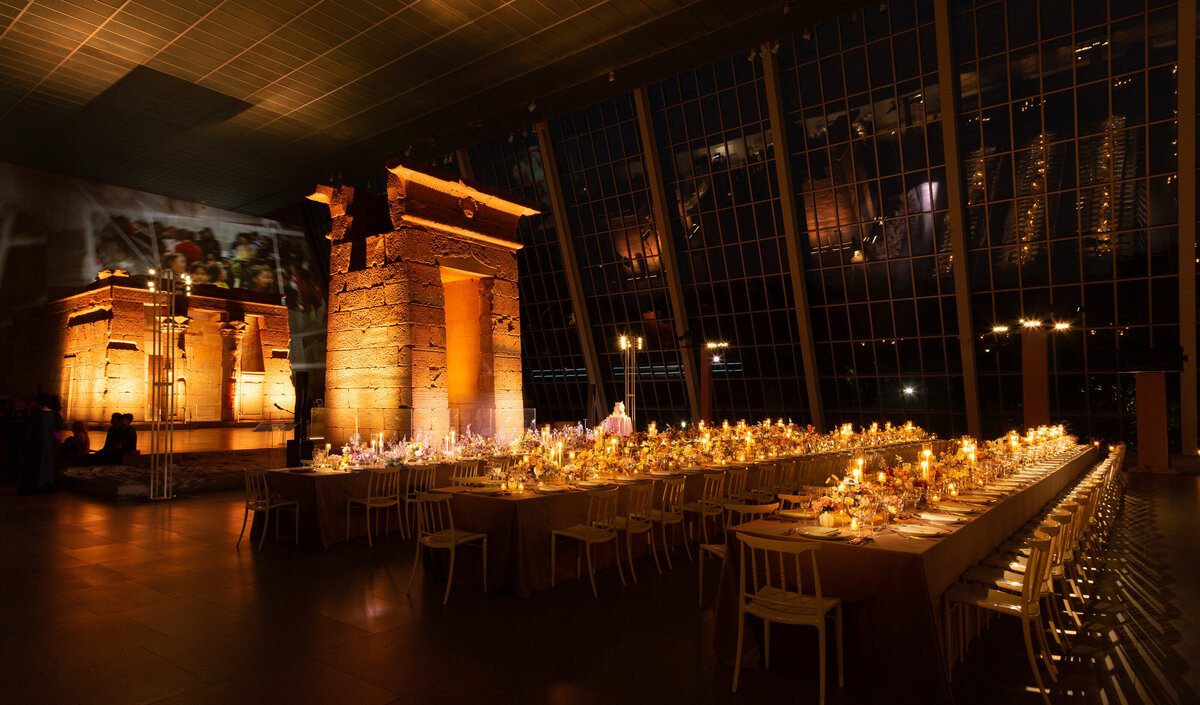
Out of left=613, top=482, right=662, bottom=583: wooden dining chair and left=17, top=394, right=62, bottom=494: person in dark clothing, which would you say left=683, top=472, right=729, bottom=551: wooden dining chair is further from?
left=17, top=394, right=62, bottom=494: person in dark clothing

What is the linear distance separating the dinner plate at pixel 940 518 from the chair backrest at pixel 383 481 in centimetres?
658

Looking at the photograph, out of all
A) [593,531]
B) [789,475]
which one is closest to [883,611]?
[593,531]

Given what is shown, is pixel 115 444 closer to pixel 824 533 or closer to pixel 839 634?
pixel 824 533

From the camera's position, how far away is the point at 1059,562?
18.3ft

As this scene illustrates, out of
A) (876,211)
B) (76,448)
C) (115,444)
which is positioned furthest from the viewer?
(876,211)

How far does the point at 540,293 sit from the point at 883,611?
23000 mm

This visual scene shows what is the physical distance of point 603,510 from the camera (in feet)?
23.4

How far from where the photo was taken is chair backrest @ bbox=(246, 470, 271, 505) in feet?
28.6

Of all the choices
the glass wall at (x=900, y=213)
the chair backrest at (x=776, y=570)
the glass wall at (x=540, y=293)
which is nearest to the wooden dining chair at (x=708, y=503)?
the chair backrest at (x=776, y=570)

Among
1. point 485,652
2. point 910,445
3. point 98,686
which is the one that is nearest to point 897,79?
point 910,445

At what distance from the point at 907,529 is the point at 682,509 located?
11.3 ft

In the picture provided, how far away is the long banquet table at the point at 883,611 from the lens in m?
3.95

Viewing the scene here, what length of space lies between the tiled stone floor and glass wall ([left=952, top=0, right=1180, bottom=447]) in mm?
11710

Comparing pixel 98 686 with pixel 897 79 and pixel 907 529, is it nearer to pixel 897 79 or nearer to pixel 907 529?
pixel 907 529
